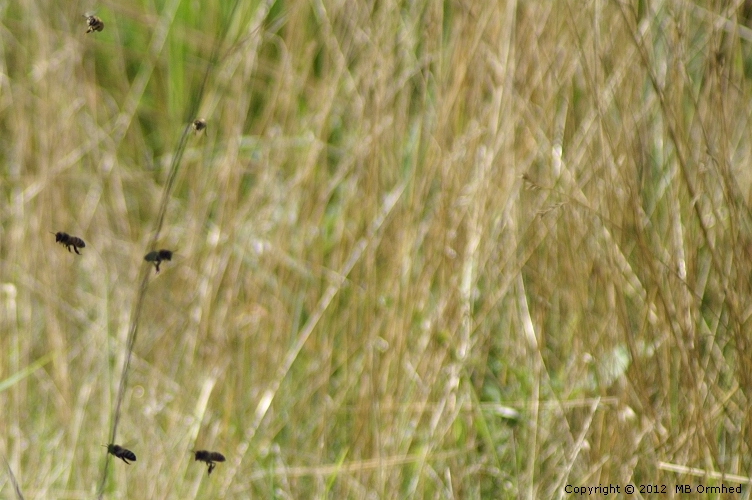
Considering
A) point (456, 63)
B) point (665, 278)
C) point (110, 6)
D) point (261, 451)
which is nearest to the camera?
point (665, 278)

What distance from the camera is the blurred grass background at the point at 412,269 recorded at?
162 cm

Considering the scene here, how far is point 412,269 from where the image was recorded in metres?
1.94

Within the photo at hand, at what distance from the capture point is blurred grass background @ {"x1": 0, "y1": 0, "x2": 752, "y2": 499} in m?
1.62

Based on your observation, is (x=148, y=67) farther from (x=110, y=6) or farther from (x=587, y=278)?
(x=587, y=278)

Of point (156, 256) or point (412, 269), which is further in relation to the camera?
point (412, 269)

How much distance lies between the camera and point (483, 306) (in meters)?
1.94

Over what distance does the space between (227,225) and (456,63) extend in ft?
2.41

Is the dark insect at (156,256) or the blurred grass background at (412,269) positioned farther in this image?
the blurred grass background at (412,269)

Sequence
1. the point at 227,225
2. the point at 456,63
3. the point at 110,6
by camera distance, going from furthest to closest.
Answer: the point at 110,6 → the point at 227,225 → the point at 456,63

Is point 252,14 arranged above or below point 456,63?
above

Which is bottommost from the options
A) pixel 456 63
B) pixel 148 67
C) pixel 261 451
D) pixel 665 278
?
pixel 261 451

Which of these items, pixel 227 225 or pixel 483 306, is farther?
pixel 227 225

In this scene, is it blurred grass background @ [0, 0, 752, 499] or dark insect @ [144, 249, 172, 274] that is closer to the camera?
dark insect @ [144, 249, 172, 274]

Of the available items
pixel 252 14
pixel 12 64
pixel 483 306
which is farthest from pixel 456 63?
pixel 12 64
